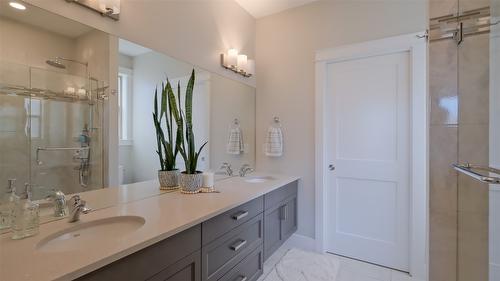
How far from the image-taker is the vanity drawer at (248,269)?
4.73 feet

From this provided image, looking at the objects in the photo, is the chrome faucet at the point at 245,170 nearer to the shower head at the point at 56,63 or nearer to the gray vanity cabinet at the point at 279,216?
the gray vanity cabinet at the point at 279,216

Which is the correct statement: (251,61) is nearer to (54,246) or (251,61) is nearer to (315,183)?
(315,183)

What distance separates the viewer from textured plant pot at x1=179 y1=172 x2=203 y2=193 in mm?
1617

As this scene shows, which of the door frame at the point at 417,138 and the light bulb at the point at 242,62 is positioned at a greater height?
the light bulb at the point at 242,62

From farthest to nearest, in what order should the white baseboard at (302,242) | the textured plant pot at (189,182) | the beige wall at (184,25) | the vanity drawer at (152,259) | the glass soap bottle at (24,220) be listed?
the white baseboard at (302,242) → the textured plant pot at (189,182) → the beige wall at (184,25) → the glass soap bottle at (24,220) → the vanity drawer at (152,259)

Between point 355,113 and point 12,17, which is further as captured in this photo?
point 355,113

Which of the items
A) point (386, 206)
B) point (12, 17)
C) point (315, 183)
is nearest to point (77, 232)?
point (12, 17)

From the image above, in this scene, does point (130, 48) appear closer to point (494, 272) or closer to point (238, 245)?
point (238, 245)

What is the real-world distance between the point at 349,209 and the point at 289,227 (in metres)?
0.64

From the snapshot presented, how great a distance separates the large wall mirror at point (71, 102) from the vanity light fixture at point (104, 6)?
0.37 ft

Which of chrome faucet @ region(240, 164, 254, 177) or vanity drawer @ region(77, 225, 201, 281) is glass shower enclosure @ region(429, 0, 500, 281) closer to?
vanity drawer @ region(77, 225, 201, 281)

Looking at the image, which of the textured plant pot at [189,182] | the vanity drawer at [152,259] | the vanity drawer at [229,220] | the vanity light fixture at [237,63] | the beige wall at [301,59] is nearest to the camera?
the vanity drawer at [152,259]

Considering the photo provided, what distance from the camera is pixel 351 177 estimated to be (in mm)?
2391

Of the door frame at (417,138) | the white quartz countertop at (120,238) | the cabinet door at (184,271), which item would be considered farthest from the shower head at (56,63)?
the door frame at (417,138)
